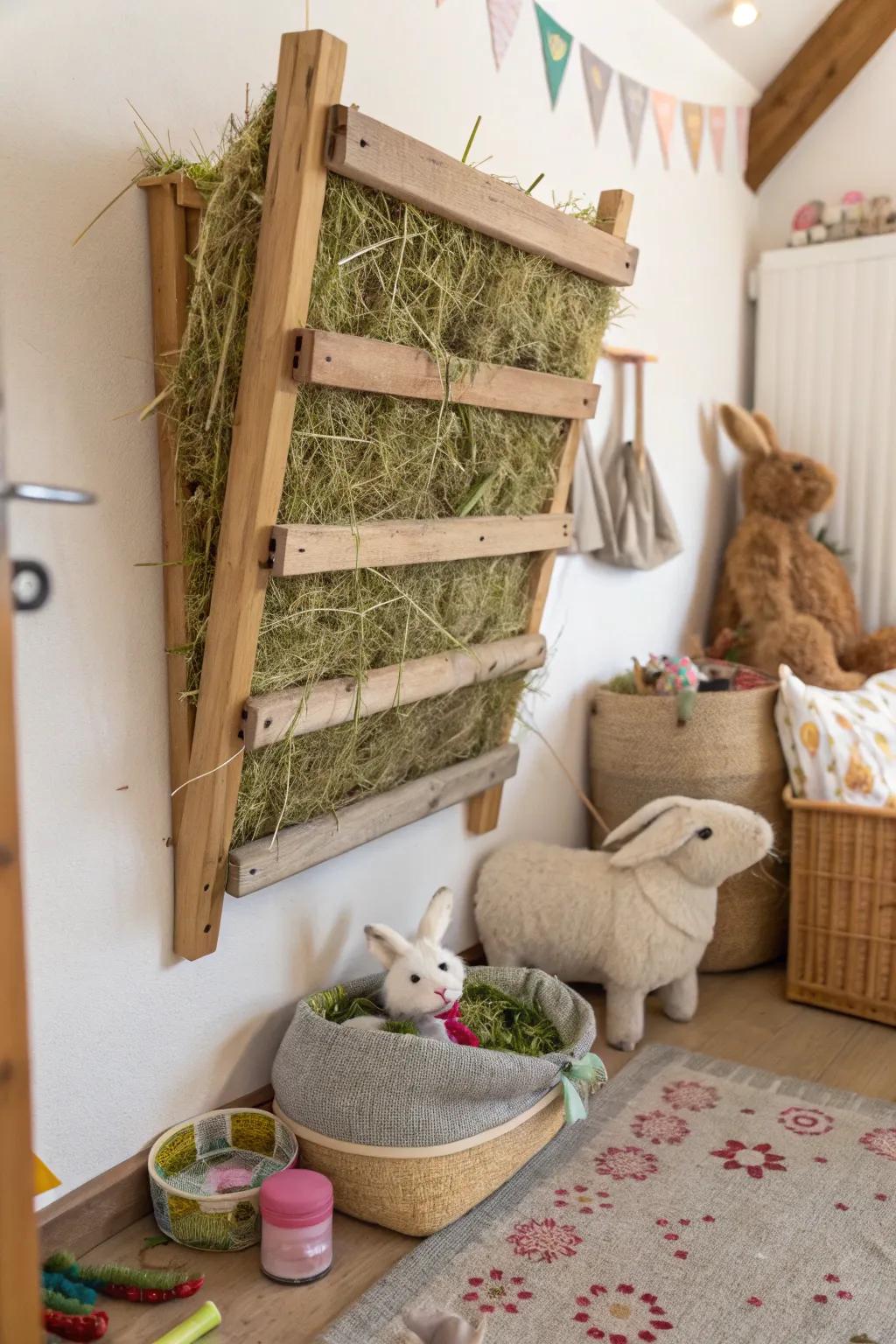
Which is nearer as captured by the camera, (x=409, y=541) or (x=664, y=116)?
(x=409, y=541)

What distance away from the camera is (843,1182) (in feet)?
5.91

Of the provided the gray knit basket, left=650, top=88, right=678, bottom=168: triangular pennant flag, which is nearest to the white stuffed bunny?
the gray knit basket

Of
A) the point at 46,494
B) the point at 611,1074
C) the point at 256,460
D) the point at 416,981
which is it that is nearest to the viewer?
the point at 46,494

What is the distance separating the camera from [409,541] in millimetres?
1743

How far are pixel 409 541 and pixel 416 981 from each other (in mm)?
699

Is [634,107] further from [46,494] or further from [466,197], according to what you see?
[46,494]

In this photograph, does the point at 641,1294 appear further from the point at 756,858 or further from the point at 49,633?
the point at 49,633

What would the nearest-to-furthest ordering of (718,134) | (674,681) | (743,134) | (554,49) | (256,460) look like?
(256,460) < (554,49) < (674,681) < (718,134) < (743,134)

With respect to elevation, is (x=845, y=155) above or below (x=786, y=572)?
above

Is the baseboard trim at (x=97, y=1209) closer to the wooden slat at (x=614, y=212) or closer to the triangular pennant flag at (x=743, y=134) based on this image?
the wooden slat at (x=614, y=212)

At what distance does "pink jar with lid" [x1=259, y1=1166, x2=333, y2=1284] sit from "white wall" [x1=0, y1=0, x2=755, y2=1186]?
26 centimetres

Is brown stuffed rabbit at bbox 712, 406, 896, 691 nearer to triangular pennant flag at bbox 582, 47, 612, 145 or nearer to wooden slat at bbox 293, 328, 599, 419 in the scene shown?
triangular pennant flag at bbox 582, 47, 612, 145

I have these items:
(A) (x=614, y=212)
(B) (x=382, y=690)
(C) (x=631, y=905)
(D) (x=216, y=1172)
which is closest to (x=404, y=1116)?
(D) (x=216, y=1172)

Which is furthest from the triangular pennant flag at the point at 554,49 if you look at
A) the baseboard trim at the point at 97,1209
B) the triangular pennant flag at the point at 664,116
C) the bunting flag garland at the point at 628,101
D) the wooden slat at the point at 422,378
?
the baseboard trim at the point at 97,1209
